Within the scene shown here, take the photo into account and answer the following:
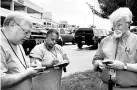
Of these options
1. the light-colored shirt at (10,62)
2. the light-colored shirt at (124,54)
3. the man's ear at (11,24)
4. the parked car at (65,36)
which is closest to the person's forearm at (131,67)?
the light-colored shirt at (124,54)

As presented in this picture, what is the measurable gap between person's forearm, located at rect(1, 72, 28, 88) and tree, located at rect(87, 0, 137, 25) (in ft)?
19.5

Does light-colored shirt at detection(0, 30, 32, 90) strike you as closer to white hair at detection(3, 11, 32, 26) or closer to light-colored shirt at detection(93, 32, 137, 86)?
white hair at detection(3, 11, 32, 26)

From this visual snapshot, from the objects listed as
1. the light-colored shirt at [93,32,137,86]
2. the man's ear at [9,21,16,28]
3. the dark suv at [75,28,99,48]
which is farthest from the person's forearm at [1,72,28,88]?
the dark suv at [75,28,99,48]

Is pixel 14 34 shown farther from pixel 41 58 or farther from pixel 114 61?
pixel 41 58

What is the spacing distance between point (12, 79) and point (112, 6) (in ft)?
21.4

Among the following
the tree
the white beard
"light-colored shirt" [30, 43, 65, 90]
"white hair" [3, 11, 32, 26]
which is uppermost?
the tree

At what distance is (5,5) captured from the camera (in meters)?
60.2

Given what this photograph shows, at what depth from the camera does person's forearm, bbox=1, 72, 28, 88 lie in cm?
227

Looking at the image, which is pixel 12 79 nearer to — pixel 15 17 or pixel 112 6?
pixel 15 17

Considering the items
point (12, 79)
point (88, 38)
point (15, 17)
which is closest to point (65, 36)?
point (88, 38)

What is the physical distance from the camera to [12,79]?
2.32 meters

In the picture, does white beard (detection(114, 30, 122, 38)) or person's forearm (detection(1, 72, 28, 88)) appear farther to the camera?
white beard (detection(114, 30, 122, 38))

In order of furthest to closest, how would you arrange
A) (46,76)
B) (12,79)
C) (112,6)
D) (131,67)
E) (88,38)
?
(88,38) < (112,6) < (46,76) < (131,67) < (12,79)

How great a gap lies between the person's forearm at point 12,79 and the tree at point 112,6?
593 centimetres
